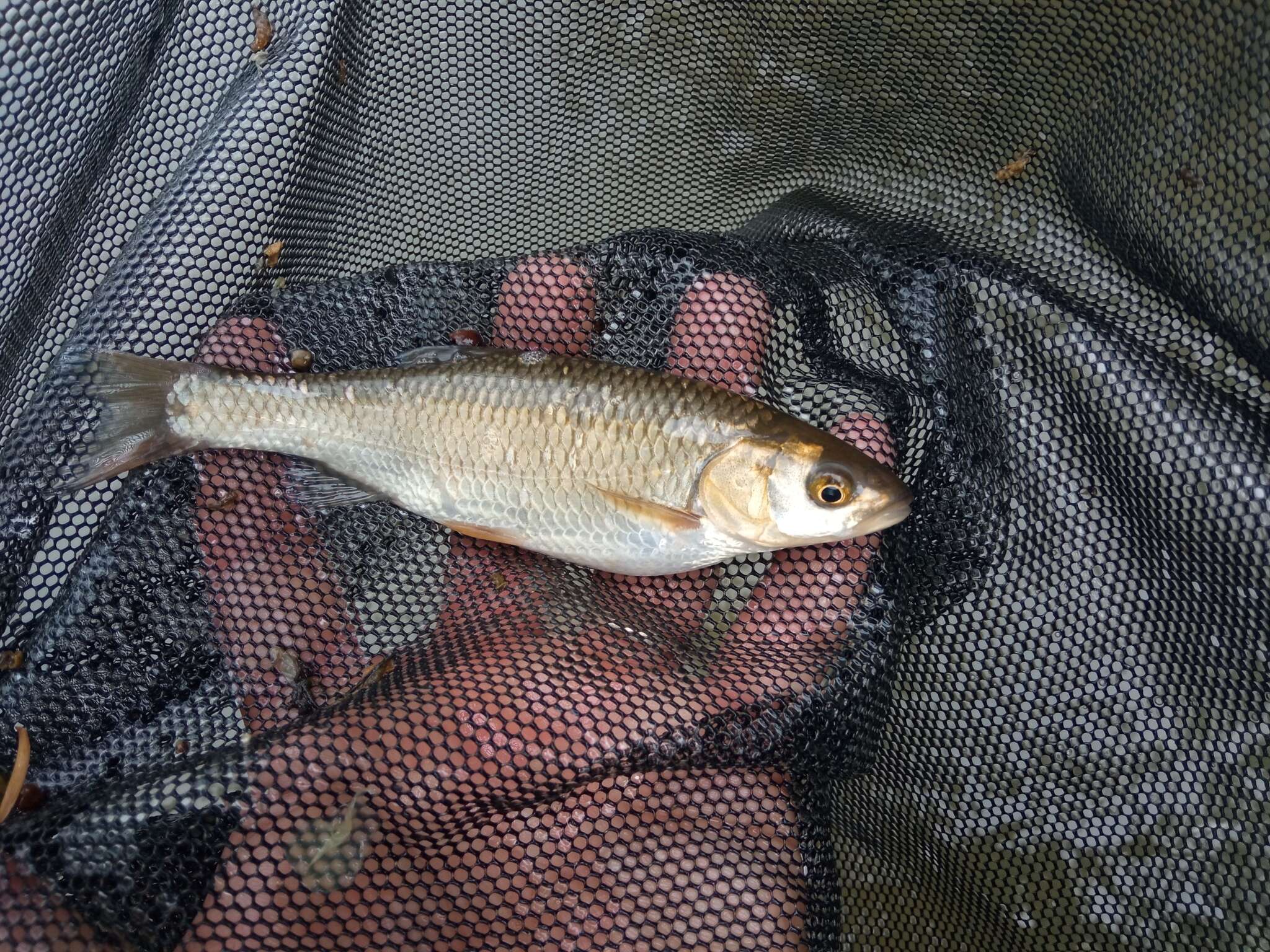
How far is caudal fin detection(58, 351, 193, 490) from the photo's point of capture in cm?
188

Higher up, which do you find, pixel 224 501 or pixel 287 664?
pixel 224 501

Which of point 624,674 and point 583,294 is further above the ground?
point 583,294

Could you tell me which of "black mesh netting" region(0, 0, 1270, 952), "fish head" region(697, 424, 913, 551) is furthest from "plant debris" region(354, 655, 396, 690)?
"fish head" region(697, 424, 913, 551)

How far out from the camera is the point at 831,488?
1820 mm

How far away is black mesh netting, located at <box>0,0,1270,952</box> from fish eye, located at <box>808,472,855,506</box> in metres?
0.24

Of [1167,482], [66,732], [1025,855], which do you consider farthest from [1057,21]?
[66,732]

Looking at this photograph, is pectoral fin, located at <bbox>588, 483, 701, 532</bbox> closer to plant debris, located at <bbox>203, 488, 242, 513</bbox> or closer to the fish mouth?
the fish mouth

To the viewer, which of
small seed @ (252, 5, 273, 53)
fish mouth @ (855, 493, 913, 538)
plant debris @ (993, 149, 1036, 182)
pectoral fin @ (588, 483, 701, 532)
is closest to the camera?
fish mouth @ (855, 493, 913, 538)

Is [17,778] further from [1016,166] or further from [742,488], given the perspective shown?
[1016,166]

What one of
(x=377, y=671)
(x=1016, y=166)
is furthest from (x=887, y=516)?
(x=1016, y=166)

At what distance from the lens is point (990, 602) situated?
7.14 ft

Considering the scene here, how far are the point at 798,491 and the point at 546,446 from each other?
63 centimetres

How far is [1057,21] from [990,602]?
5.59 feet

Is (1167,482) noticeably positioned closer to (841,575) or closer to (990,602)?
(990,602)
